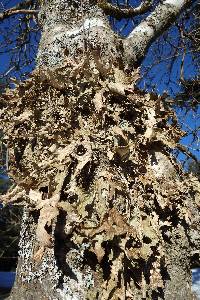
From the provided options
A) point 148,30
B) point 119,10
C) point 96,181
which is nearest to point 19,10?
point 119,10

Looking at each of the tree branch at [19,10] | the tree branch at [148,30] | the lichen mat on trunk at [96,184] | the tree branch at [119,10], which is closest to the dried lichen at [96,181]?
the lichen mat on trunk at [96,184]

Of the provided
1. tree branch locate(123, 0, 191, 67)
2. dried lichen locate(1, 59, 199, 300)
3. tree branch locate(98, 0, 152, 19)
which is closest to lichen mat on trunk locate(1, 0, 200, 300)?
dried lichen locate(1, 59, 199, 300)

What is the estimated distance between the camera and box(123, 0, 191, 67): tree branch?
103 inches

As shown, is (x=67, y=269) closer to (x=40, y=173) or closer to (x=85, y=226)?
(x=85, y=226)

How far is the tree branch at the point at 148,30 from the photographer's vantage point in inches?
103

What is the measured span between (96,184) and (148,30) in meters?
1.55

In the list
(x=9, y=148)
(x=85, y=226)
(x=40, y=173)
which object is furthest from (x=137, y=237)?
(x=9, y=148)

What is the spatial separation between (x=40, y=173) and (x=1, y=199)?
24cm

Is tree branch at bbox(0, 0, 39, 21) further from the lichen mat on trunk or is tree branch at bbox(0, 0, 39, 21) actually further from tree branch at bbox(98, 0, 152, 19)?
the lichen mat on trunk

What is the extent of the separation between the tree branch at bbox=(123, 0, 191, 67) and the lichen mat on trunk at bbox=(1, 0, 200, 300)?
0.18 m

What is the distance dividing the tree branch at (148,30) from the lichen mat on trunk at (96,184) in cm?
18

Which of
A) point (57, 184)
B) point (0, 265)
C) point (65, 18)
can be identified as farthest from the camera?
point (0, 265)

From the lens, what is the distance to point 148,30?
9.25 ft

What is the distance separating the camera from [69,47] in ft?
8.05
